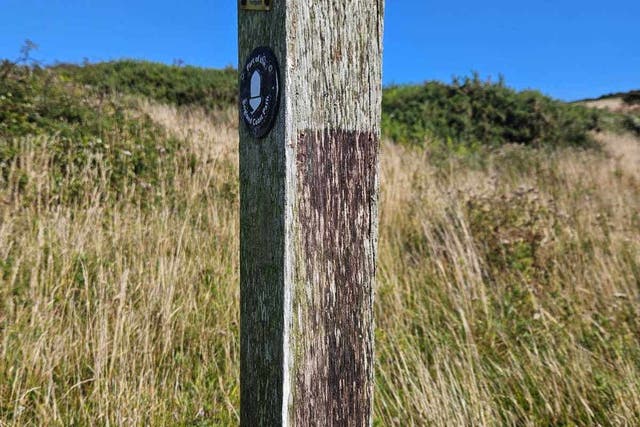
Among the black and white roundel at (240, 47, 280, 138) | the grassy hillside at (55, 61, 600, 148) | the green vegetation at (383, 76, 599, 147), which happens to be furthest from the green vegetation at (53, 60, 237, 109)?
the black and white roundel at (240, 47, 280, 138)

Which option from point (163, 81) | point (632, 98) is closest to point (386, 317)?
point (163, 81)

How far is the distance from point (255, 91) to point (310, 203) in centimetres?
31

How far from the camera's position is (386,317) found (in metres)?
3.48

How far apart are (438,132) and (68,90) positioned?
8.65 m

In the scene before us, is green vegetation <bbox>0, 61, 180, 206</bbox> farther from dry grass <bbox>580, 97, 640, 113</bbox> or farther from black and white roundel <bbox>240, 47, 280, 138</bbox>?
dry grass <bbox>580, 97, 640, 113</bbox>

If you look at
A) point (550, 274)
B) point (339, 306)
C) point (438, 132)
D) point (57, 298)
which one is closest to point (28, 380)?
point (57, 298)

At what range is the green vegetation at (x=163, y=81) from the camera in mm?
15047

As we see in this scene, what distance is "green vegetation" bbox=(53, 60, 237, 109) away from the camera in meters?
15.0

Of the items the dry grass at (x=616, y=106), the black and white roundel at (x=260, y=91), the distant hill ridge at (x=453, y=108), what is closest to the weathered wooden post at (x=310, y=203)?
the black and white roundel at (x=260, y=91)

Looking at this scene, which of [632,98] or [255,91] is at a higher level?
[632,98]

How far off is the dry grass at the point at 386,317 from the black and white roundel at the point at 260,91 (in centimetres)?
142

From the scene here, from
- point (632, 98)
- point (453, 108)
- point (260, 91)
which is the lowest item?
point (260, 91)

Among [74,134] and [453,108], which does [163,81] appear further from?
[74,134]

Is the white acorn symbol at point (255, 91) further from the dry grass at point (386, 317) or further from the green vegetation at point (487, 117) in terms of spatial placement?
the green vegetation at point (487, 117)
